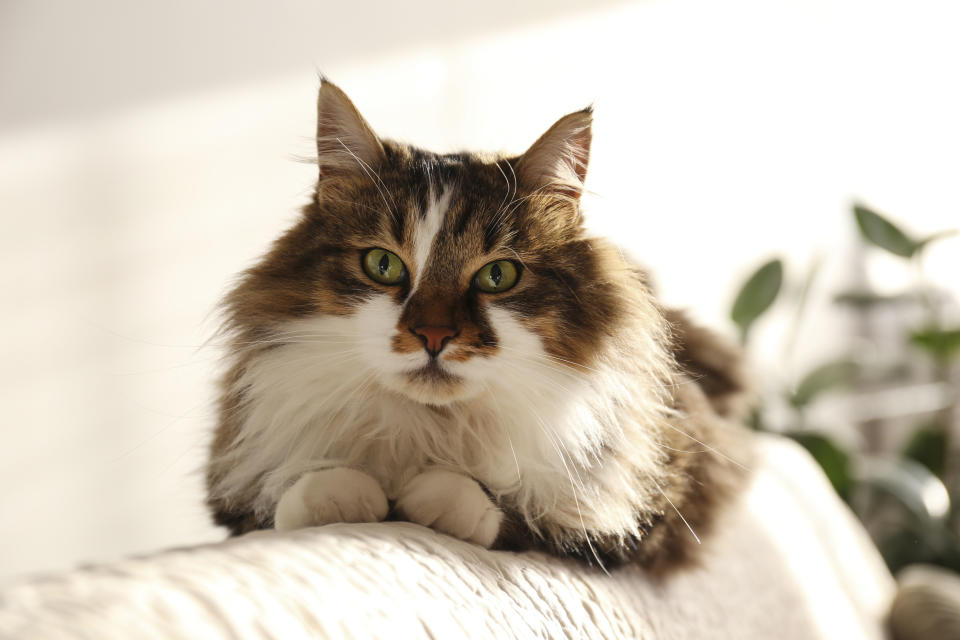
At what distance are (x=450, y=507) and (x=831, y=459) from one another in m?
1.98

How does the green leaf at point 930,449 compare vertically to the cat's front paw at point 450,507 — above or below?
below

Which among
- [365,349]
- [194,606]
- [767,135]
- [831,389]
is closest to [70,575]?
[194,606]

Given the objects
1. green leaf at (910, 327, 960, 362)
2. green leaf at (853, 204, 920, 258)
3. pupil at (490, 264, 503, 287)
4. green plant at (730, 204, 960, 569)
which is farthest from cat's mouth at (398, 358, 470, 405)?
green leaf at (910, 327, 960, 362)

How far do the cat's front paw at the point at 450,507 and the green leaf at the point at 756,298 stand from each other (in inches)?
69.7

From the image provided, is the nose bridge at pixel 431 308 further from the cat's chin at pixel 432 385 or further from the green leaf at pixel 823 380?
the green leaf at pixel 823 380

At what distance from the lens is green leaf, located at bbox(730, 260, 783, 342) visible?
2395 millimetres

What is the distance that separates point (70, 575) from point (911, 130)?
12.6 feet

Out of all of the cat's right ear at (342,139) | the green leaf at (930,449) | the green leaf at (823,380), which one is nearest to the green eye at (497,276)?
the cat's right ear at (342,139)

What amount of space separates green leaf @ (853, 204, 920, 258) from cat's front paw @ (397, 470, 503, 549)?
2.07 m

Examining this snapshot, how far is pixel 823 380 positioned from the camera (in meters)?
2.65

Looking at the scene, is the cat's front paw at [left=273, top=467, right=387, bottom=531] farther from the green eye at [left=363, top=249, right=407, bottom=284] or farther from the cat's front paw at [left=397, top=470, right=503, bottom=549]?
the green eye at [left=363, top=249, right=407, bottom=284]

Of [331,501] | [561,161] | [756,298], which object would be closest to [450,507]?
[331,501]

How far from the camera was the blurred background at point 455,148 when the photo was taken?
6.54 feet

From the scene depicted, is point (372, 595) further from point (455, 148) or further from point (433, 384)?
point (455, 148)
